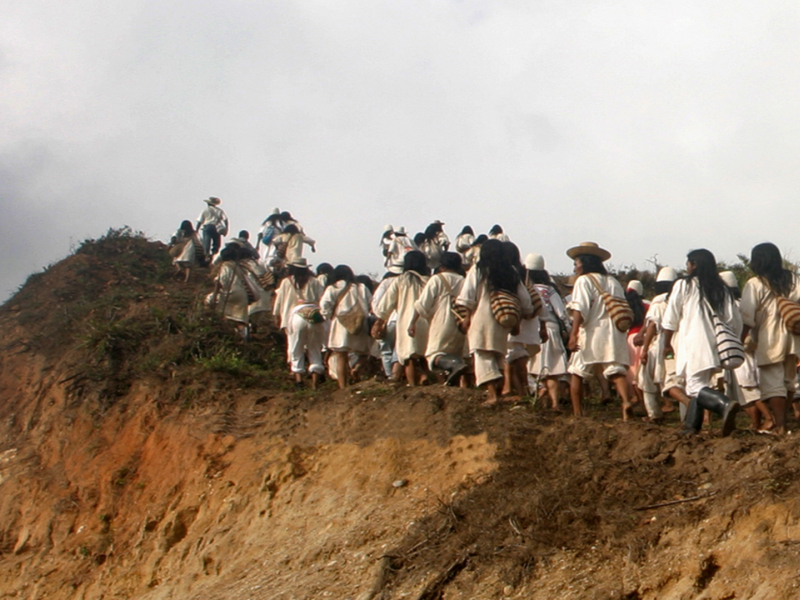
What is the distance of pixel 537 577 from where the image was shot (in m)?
5.70

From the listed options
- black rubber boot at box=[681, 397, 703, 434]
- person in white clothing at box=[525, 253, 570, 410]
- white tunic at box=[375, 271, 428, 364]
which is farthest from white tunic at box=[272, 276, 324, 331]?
black rubber boot at box=[681, 397, 703, 434]

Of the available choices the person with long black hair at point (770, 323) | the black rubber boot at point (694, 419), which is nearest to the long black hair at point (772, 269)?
the person with long black hair at point (770, 323)

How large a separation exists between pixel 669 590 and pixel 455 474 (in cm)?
246

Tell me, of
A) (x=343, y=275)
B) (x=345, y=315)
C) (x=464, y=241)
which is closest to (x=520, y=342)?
(x=345, y=315)

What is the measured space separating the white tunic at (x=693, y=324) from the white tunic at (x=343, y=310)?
160 inches

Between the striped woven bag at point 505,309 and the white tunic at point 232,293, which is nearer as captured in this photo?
the striped woven bag at point 505,309

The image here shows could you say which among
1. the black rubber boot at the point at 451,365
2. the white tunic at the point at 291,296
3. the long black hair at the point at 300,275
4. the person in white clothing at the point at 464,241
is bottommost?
the black rubber boot at the point at 451,365

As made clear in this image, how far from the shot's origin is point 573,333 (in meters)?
8.32

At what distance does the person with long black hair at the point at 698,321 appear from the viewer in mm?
7320

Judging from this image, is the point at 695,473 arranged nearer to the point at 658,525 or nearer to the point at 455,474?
the point at 658,525

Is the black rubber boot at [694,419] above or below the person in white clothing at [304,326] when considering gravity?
below

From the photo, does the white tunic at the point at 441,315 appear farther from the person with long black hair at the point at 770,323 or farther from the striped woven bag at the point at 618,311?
the person with long black hair at the point at 770,323

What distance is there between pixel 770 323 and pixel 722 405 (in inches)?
54.9

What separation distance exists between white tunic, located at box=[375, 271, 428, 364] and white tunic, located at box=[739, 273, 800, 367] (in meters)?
3.25
